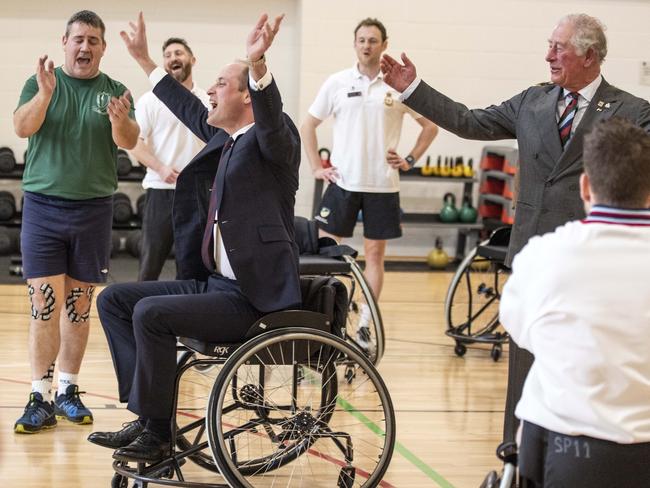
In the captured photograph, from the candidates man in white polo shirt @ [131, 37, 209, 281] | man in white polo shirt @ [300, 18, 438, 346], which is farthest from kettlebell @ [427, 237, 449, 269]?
man in white polo shirt @ [131, 37, 209, 281]

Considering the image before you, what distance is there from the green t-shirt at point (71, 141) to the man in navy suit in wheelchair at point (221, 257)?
796mm

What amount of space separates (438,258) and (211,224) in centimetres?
583

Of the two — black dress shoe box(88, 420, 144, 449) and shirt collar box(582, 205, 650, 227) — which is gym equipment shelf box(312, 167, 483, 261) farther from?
shirt collar box(582, 205, 650, 227)

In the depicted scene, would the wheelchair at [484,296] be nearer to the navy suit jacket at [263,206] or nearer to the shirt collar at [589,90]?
the shirt collar at [589,90]

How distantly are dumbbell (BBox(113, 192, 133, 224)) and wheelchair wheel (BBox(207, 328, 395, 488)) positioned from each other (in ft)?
15.3

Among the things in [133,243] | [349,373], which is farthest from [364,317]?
[133,243]

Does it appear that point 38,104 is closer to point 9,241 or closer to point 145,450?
point 145,450

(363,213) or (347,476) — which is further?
(363,213)

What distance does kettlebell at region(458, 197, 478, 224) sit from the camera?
359 inches

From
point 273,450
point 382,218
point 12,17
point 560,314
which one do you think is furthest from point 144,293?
point 12,17

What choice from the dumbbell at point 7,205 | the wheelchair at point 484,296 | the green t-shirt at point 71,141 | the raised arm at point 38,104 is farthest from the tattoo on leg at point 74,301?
the dumbbell at point 7,205

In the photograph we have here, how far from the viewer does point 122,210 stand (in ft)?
28.4

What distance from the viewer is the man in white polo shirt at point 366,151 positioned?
5809 millimetres

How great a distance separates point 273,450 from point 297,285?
86cm
